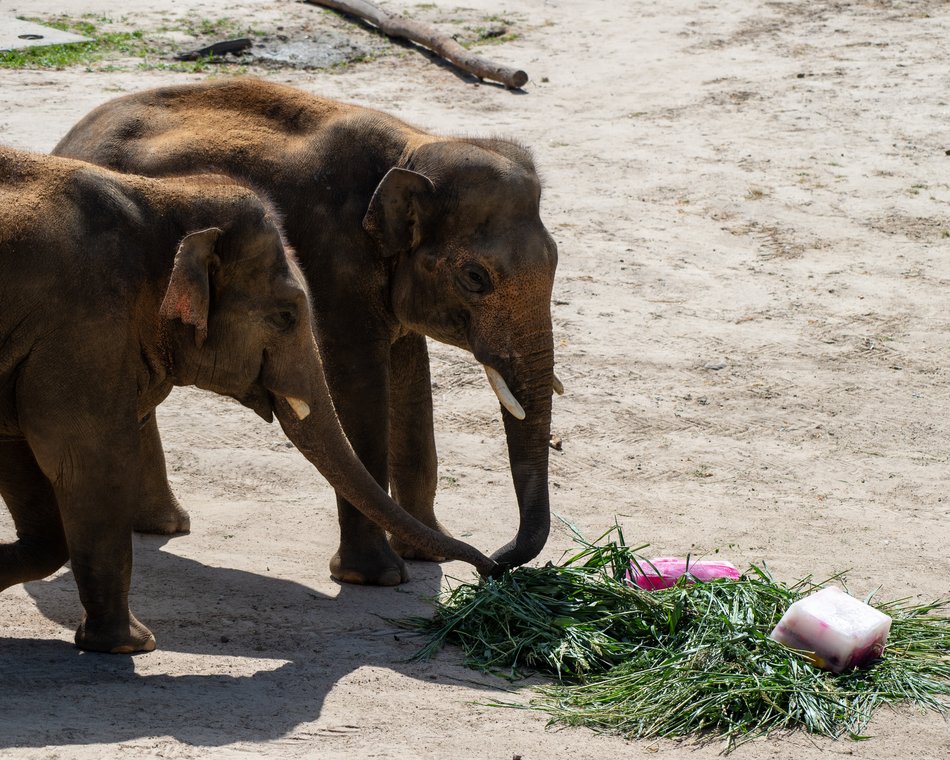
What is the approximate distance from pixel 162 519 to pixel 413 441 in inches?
38.7

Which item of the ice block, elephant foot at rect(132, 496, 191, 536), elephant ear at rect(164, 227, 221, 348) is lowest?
elephant foot at rect(132, 496, 191, 536)

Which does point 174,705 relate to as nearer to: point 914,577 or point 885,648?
point 885,648

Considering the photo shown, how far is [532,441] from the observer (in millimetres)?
5074

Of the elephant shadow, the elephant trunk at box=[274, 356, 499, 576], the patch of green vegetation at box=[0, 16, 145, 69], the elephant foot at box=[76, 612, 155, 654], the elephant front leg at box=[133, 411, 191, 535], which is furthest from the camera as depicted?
the patch of green vegetation at box=[0, 16, 145, 69]

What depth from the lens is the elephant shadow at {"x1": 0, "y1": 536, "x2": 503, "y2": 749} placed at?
4027 millimetres

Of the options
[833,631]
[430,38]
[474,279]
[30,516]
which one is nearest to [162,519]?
[30,516]

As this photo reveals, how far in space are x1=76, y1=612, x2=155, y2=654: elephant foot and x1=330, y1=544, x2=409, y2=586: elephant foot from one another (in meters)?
0.99

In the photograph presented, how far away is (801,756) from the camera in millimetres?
4043

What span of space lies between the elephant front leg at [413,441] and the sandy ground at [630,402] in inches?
8.9

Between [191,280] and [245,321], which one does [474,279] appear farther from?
[191,280]

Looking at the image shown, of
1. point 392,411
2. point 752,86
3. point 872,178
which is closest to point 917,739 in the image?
point 392,411

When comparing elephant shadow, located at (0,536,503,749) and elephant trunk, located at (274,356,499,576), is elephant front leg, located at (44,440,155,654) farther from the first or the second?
elephant trunk, located at (274,356,499,576)

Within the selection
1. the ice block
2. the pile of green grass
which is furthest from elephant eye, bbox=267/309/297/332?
the ice block

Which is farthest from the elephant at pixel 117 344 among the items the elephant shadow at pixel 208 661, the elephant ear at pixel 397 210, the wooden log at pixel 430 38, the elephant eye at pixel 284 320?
the wooden log at pixel 430 38
